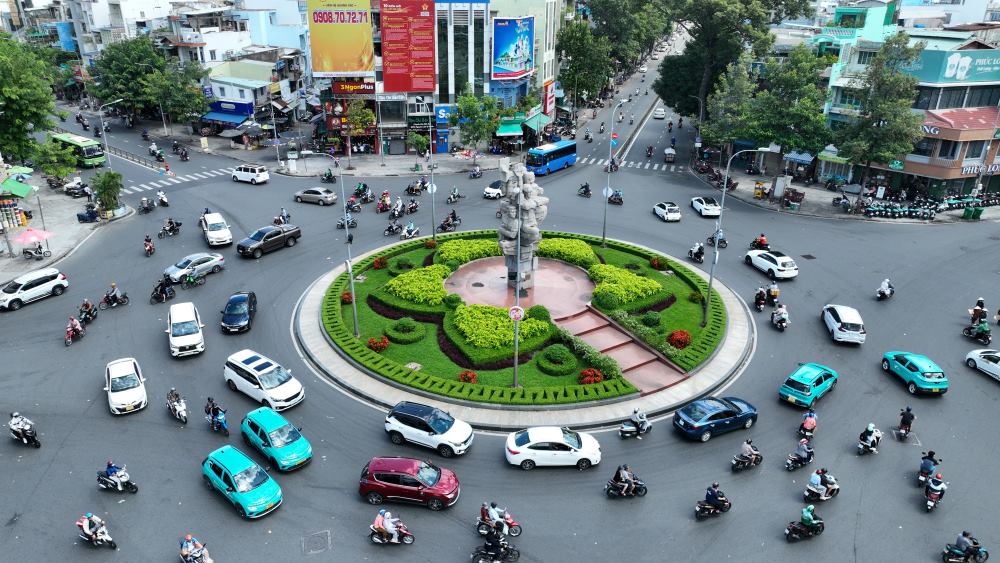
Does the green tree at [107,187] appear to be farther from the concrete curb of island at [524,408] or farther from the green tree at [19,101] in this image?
the concrete curb of island at [524,408]

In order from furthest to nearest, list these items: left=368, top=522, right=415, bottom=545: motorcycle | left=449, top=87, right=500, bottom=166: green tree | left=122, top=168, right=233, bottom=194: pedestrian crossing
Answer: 1. left=449, top=87, right=500, bottom=166: green tree
2. left=122, top=168, right=233, bottom=194: pedestrian crossing
3. left=368, top=522, right=415, bottom=545: motorcycle

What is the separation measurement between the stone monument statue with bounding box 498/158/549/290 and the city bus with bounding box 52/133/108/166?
54.3m

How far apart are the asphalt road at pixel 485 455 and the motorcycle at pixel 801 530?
1.23 feet

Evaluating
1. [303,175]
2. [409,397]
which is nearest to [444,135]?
[303,175]

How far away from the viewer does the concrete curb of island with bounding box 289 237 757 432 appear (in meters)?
30.2

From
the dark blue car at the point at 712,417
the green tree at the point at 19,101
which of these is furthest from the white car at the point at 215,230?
the dark blue car at the point at 712,417

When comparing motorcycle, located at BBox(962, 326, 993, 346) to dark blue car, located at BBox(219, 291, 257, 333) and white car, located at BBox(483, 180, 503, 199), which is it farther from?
dark blue car, located at BBox(219, 291, 257, 333)

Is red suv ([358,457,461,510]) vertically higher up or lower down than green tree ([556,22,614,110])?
lower down

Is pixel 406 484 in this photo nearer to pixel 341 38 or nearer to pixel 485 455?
pixel 485 455

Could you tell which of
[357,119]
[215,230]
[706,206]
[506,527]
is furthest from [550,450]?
[357,119]

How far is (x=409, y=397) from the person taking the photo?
31.7 meters

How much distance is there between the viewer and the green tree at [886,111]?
2190 inches

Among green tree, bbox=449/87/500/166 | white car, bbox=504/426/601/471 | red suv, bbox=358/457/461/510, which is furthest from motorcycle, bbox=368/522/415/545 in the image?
green tree, bbox=449/87/500/166

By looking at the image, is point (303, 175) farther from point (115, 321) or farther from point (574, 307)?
point (574, 307)
